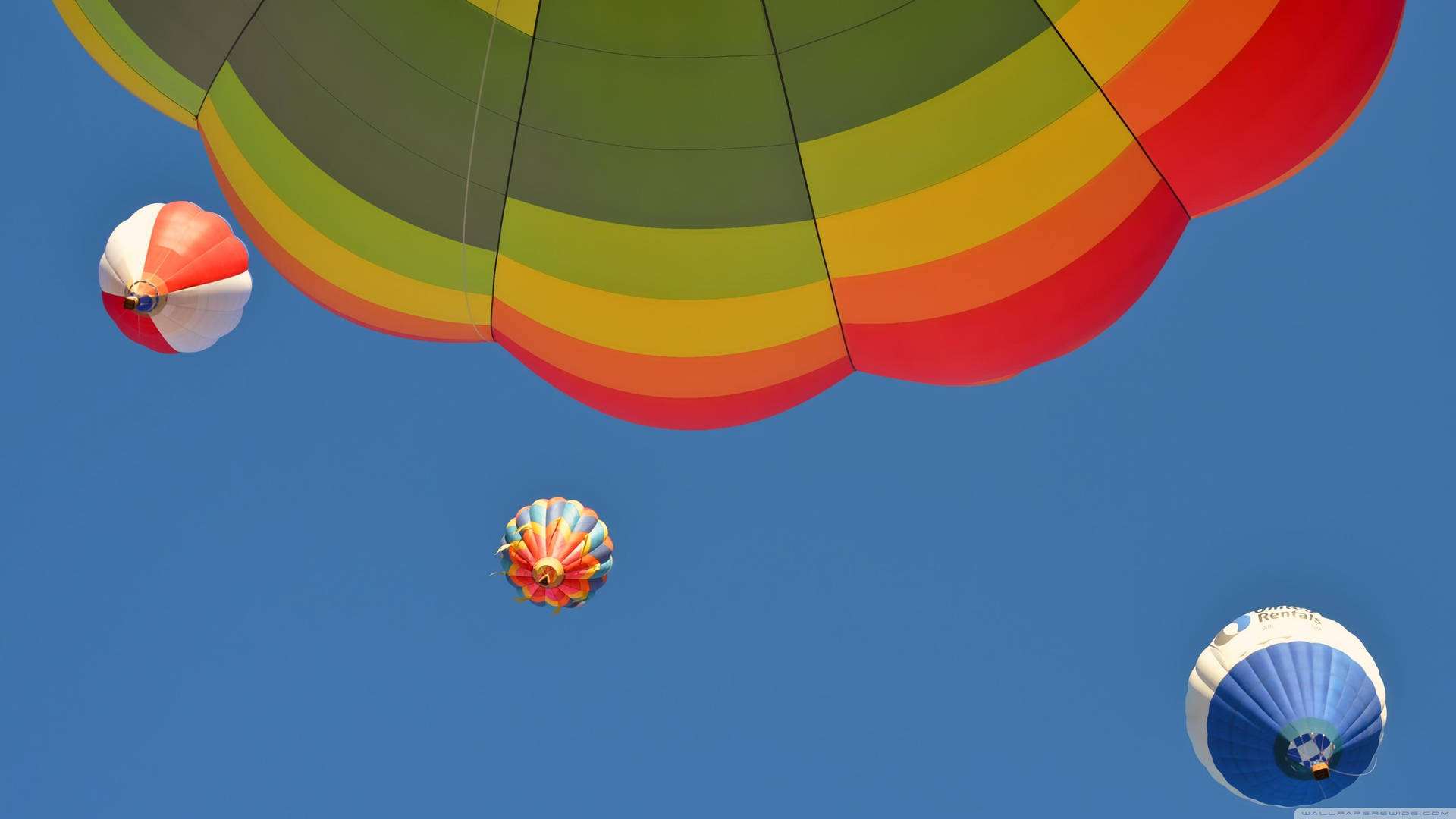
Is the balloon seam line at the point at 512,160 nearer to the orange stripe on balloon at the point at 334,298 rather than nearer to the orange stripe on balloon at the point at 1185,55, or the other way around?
the orange stripe on balloon at the point at 334,298

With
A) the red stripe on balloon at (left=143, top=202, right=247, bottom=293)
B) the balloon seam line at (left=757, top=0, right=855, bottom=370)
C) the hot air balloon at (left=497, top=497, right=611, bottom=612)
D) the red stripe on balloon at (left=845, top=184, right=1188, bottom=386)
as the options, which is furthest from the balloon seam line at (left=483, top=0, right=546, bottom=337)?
the red stripe on balloon at (left=143, top=202, right=247, bottom=293)

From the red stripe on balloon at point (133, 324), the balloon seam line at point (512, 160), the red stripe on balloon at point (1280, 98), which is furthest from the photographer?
the red stripe on balloon at point (133, 324)

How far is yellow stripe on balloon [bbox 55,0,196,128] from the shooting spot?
505 centimetres

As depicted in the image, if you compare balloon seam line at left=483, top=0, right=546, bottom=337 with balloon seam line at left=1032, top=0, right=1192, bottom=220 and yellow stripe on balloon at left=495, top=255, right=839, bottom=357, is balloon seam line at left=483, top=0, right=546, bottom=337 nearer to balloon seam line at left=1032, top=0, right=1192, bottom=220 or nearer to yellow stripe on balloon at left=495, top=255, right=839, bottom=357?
yellow stripe on balloon at left=495, top=255, right=839, bottom=357

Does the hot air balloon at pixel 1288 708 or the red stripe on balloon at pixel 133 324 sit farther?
the red stripe on balloon at pixel 133 324

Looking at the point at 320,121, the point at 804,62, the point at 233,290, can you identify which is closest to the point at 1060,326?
the point at 804,62

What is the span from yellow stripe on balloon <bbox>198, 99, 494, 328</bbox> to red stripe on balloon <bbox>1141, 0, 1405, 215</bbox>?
269 centimetres

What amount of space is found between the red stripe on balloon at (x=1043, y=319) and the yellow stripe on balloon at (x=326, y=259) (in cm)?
163

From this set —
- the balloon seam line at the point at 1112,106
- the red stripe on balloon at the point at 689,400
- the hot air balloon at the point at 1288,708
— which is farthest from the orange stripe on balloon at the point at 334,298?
the hot air balloon at the point at 1288,708

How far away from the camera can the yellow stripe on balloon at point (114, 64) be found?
5.05 metres

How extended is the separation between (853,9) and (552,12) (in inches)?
39.1

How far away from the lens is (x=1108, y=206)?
4.62 meters

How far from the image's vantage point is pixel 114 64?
16.7ft

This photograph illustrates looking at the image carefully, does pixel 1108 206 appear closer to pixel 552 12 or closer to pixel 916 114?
pixel 916 114
